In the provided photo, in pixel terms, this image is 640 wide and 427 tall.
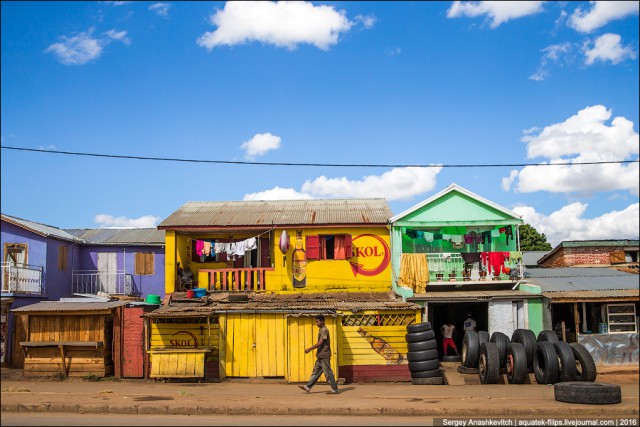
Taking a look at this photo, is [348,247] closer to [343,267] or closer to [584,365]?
[343,267]

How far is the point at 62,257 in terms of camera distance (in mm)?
26547

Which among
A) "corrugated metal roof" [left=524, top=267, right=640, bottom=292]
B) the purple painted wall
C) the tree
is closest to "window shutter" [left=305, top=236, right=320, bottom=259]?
"corrugated metal roof" [left=524, top=267, right=640, bottom=292]

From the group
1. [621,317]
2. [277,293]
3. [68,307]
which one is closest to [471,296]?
[621,317]

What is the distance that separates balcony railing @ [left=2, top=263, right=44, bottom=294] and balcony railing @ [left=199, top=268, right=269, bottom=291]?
23.4ft

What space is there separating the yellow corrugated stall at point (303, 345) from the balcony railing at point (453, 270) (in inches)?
234

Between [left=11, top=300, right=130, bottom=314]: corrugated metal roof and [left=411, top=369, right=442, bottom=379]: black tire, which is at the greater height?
[left=11, top=300, right=130, bottom=314]: corrugated metal roof

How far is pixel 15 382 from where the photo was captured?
17.7 meters

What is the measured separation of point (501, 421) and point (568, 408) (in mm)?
2002

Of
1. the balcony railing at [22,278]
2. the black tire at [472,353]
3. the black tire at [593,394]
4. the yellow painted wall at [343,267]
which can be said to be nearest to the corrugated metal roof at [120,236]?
the balcony railing at [22,278]

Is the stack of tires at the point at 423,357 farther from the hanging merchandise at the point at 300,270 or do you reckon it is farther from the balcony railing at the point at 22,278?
the balcony railing at the point at 22,278

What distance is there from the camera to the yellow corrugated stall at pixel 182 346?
1733 cm

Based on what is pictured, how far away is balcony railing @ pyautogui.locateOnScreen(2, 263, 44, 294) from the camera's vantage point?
22.5m

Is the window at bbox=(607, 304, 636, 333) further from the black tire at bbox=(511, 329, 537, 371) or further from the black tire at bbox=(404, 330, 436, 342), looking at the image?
the black tire at bbox=(404, 330, 436, 342)

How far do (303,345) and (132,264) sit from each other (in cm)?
1499
